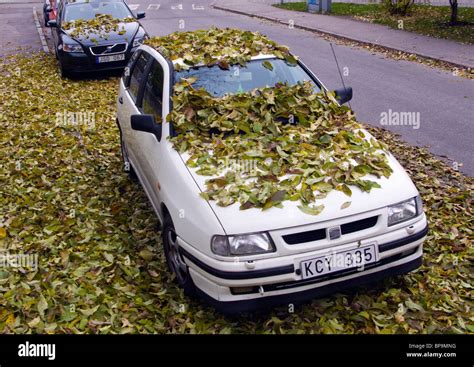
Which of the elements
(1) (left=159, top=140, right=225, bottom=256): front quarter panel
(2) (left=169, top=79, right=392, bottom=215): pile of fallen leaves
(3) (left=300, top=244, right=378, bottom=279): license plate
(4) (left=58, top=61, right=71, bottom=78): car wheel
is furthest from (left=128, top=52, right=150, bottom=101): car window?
(4) (left=58, top=61, right=71, bottom=78): car wheel

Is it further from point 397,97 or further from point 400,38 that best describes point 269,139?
point 400,38

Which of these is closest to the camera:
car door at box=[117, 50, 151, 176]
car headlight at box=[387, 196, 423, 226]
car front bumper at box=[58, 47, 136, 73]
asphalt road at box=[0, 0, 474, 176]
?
car headlight at box=[387, 196, 423, 226]

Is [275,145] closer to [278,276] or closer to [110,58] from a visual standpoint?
[278,276]

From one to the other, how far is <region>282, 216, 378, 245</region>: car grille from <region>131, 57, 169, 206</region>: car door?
150 centimetres

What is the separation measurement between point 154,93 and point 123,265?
5.67 feet

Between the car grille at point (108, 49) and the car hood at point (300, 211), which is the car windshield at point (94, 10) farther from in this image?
the car hood at point (300, 211)

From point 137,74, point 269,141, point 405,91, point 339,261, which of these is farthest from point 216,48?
point 405,91

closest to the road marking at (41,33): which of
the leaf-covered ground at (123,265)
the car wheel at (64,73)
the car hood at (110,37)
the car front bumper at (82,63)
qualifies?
the car wheel at (64,73)

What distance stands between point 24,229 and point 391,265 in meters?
3.75

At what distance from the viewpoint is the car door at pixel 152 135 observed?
4984 mm

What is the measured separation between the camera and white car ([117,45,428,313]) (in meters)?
3.83

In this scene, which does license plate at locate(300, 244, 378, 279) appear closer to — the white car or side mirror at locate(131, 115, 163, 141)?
the white car

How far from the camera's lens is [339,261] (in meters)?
3.90

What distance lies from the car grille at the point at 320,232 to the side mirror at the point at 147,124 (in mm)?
1725
